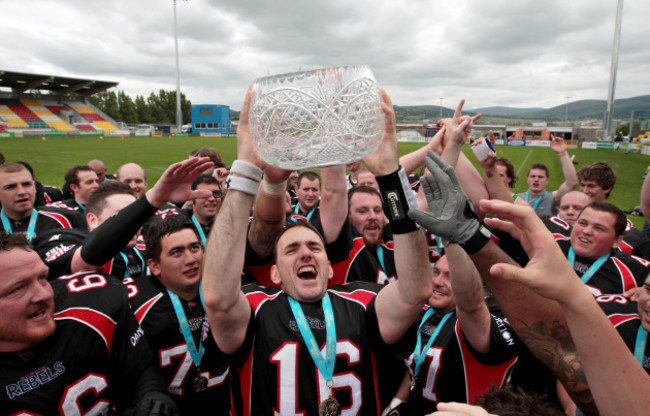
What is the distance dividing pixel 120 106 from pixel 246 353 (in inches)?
3104

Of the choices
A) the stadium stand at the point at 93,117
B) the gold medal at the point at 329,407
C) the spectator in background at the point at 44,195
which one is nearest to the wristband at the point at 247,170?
the gold medal at the point at 329,407

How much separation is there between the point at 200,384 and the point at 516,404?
187cm

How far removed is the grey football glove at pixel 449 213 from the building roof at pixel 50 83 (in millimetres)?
50489

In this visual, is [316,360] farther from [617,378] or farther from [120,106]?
[120,106]

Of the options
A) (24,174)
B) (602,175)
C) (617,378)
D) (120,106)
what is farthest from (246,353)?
(120,106)

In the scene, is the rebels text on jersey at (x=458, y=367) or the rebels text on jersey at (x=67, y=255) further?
the rebels text on jersey at (x=67, y=255)

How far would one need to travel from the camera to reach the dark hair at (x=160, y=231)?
2619mm

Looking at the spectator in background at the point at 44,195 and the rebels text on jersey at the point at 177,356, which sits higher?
the spectator in background at the point at 44,195

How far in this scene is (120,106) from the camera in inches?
2717

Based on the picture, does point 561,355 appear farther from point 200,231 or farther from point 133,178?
point 133,178

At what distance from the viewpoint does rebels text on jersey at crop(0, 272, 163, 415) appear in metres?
1.64

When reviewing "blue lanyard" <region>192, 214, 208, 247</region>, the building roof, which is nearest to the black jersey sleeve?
"blue lanyard" <region>192, 214, 208, 247</region>

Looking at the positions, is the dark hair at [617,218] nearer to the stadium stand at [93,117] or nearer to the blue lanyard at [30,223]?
the blue lanyard at [30,223]

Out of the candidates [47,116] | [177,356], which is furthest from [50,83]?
[177,356]
